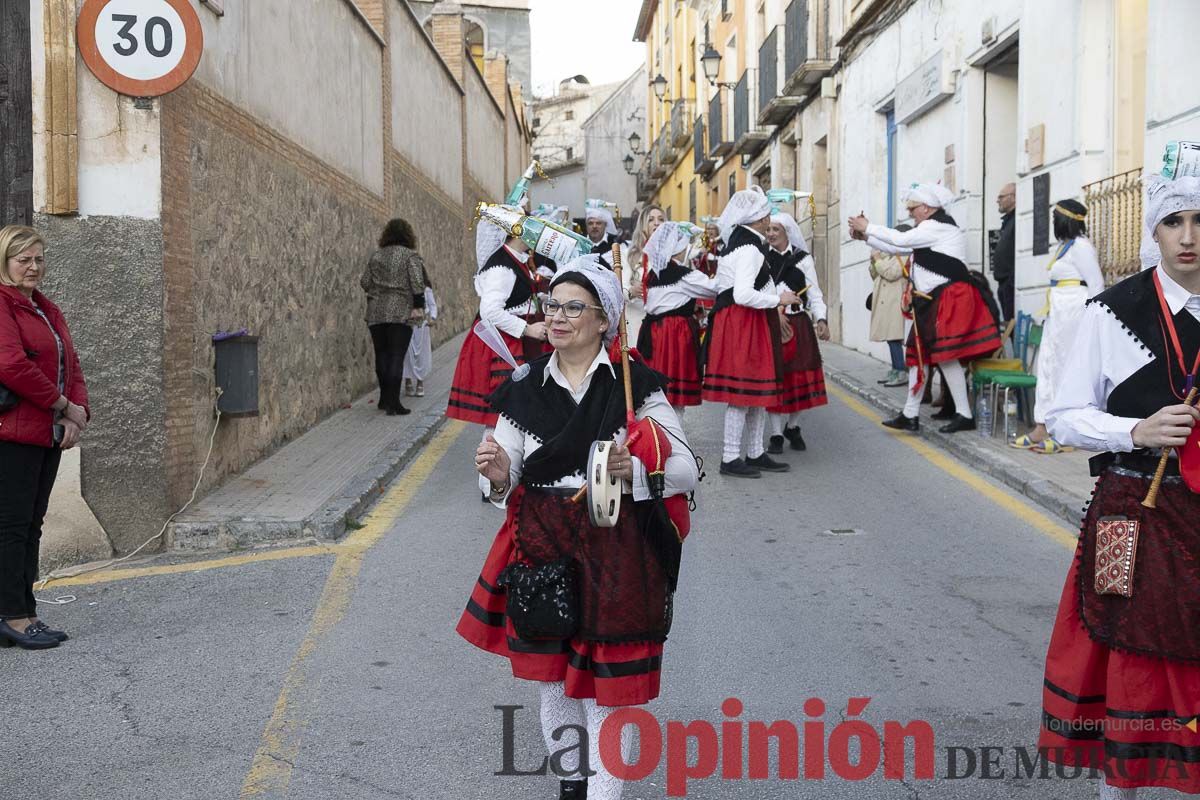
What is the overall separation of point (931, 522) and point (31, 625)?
4915 millimetres

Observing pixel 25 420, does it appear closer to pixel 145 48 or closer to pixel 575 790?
pixel 145 48

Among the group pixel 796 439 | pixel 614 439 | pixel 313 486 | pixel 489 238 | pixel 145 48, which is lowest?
pixel 313 486

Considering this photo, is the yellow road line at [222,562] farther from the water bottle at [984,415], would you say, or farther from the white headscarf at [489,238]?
the water bottle at [984,415]

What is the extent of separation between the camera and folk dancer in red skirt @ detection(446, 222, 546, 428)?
754cm

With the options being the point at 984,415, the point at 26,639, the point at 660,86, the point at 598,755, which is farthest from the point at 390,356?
the point at 660,86

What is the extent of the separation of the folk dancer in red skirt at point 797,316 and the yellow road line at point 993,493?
0.99 m

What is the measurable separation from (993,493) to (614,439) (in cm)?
559

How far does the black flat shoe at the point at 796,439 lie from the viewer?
10.3 meters

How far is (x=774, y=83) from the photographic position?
75.7 ft

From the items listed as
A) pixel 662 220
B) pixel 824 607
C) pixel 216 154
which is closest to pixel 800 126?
pixel 662 220

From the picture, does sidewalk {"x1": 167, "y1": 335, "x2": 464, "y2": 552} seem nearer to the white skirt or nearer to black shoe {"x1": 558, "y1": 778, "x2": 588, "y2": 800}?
black shoe {"x1": 558, "y1": 778, "x2": 588, "y2": 800}

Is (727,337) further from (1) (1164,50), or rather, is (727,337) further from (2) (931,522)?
(1) (1164,50)

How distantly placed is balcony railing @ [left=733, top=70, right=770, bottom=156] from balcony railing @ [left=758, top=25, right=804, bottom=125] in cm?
94

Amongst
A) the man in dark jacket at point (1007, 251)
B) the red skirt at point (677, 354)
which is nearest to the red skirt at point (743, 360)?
the red skirt at point (677, 354)
